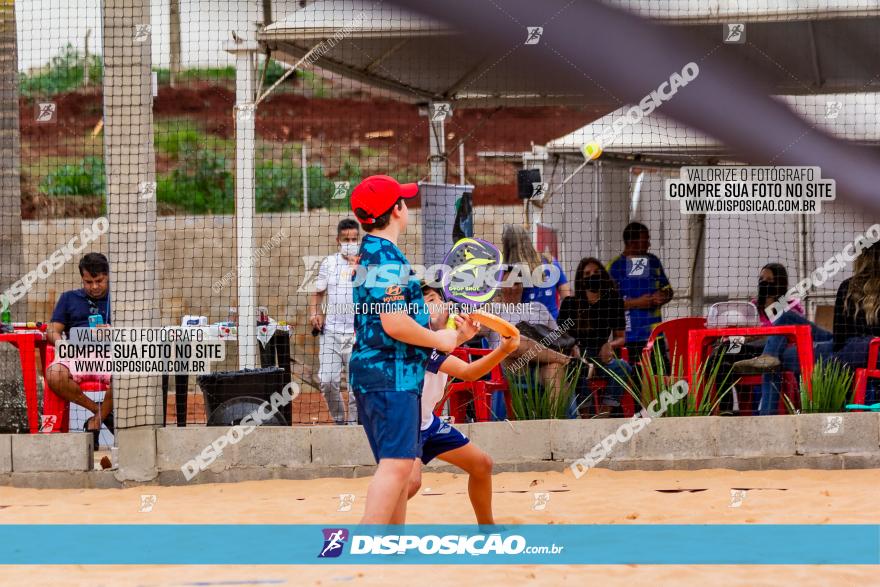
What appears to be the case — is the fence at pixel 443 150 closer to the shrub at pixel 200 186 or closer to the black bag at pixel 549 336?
the black bag at pixel 549 336

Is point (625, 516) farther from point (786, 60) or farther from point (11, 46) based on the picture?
point (11, 46)

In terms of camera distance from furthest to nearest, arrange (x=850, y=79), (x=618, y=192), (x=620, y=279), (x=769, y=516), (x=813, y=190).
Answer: (x=618, y=192) < (x=850, y=79) < (x=620, y=279) < (x=813, y=190) < (x=769, y=516)

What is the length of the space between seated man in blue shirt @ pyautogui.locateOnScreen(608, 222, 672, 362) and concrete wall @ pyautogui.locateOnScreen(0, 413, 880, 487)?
91.1 inches

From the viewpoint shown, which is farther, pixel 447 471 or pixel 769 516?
pixel 447 471

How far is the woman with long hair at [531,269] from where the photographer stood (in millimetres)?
9016

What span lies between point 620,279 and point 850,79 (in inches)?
127

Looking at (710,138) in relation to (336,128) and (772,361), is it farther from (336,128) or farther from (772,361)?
(336,128)

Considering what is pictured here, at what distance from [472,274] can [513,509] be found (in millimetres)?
1372

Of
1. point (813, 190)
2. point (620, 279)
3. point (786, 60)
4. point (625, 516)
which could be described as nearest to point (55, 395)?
point (625, 516)

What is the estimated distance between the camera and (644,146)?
38.8 ft

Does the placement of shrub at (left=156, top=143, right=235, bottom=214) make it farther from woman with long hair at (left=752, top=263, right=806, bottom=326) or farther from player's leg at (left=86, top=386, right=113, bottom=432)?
woman with long hair at (left=752, top=263, right=806, bottom=326)

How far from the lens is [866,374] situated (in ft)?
27.1

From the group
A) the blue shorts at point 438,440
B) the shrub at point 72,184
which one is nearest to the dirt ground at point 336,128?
the shrub at point 72,184

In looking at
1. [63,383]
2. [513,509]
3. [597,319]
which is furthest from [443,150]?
[513,509]
